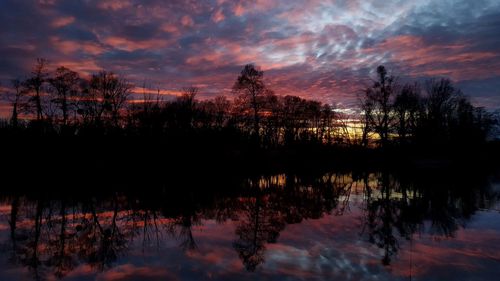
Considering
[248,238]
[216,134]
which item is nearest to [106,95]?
[216,134]

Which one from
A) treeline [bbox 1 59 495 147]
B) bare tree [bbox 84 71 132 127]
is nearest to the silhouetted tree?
treeline [bbox 1 59 495 147]

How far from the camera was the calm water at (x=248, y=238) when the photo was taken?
28.4ft

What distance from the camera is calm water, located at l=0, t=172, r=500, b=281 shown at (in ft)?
28.4

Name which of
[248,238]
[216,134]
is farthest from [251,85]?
[248,238]

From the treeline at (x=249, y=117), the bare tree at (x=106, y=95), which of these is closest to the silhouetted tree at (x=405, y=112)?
the treeline at (x=249, y=117)

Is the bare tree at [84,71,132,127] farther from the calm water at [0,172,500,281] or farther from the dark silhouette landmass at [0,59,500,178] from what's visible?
the calm water at [0,172,500,281]

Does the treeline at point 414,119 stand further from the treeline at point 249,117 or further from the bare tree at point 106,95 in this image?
the bare tree at point 106,95

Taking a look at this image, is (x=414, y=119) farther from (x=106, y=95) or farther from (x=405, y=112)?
(x=106, y=95)

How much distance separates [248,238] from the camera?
12.0 meters

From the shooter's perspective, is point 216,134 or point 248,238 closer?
point 248,238

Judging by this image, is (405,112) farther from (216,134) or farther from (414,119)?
(216,134)

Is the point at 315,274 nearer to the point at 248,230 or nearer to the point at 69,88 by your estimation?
the point at 248,230

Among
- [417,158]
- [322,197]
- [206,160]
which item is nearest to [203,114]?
[206,160]

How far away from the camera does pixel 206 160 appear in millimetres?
47844
